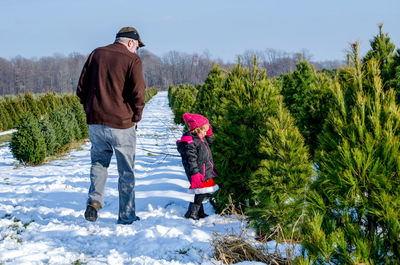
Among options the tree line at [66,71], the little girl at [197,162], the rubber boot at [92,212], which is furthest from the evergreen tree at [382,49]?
the tree line at [66,71]

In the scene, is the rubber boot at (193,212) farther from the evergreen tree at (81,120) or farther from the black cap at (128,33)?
the evergreen tree at (81,120)

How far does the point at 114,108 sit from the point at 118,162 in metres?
0.60

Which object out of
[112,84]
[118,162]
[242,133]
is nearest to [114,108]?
[112,84]

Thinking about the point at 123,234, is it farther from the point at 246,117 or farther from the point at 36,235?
the point at 246,117

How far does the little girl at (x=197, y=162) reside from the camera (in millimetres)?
3789

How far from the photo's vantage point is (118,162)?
11.4ft

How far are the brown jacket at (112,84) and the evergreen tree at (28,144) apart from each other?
226 inches

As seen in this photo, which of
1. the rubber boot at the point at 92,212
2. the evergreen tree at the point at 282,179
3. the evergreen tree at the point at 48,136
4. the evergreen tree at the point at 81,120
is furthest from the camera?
the evergreen tree at the point at 81,120

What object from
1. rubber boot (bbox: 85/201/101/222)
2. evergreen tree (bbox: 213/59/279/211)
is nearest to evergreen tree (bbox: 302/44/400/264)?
evergreen tree (bbox: 213/59/279/211)

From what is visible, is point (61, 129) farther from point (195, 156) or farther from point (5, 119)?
point (5, 119)

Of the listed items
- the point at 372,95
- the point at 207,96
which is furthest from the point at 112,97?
the point at 207,96

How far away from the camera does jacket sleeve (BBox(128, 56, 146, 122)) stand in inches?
135

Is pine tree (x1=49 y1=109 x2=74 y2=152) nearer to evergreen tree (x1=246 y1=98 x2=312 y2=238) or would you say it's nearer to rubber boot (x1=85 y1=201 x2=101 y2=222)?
rubber boot (x1=85 y1=201 x2=101 y2=222)

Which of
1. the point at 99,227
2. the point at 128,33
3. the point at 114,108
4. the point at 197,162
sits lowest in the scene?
the point at 99,227
